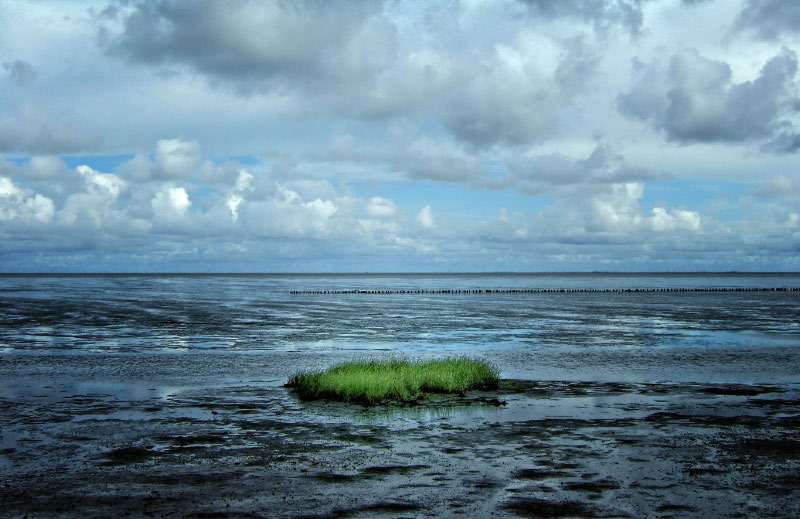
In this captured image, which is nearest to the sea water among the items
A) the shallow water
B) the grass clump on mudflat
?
the shallow water

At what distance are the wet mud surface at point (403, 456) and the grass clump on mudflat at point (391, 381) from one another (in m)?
1.02

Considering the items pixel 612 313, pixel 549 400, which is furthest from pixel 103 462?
pixel 612 313

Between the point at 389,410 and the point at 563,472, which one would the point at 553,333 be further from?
the point at 563,472

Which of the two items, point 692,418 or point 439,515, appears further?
point 692,418

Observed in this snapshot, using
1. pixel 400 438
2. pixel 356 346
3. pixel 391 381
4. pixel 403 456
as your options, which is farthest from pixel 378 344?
pixel 403 456

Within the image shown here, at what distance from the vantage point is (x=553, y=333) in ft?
181

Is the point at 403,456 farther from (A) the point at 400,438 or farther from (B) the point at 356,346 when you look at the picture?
(B) the point at 356,346

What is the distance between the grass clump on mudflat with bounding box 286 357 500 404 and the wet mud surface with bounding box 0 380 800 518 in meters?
1.02

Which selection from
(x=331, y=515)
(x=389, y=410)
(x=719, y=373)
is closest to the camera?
(x=331, y=515)

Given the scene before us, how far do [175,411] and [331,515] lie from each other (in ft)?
39.3

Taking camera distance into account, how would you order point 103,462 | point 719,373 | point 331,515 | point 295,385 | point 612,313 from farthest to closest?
point 612,313 → point 719,373 → point 295,385 → point 103,462 → point 331,515

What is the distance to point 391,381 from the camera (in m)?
25.7

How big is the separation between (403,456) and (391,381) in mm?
8470

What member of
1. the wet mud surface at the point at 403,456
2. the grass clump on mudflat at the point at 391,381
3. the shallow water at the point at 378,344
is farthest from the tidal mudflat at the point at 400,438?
the grass clump on mudflat at the point at 391,381
